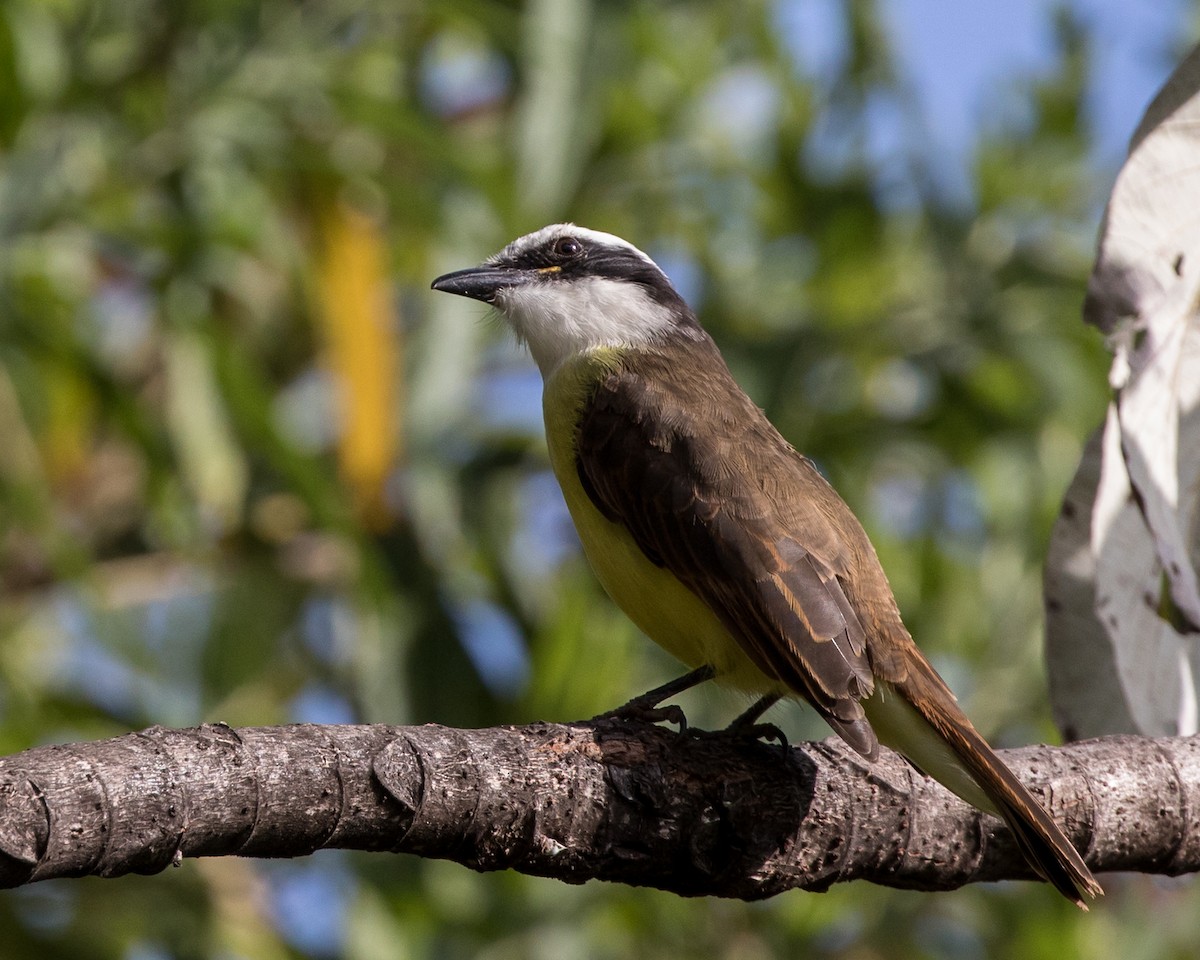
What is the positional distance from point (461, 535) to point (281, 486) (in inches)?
28.6

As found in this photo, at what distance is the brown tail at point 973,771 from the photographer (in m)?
3.25

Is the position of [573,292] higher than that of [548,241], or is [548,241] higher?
[548,241]

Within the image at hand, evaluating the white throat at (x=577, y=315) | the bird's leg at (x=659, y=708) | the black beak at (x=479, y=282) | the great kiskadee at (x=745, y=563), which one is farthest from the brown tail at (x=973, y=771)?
→ the black beak at (x=479, y=282)

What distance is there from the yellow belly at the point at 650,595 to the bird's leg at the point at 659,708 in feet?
0.14

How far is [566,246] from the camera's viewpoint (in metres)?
5.13

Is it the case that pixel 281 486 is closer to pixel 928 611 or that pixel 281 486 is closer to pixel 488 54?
pixel 488 54

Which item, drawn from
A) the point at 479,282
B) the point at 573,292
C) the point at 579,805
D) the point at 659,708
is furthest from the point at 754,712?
the point at 479,282

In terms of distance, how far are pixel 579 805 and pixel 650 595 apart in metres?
0.99

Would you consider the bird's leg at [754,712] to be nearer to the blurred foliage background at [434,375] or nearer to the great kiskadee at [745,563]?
the great kiskadee at [745,563]

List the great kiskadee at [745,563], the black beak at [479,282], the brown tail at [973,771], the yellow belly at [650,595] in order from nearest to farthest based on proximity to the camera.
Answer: the brown tail at [973,771] < the great kiskadee at [745,563] < the yellow belly at [650,595] < the black beak at [479,282]

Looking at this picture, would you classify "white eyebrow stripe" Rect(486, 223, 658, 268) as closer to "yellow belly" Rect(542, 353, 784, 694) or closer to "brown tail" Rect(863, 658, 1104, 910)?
"yellow belly" Rect(542, 353, 784, 694)

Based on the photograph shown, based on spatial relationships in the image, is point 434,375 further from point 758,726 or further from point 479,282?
point 758,726

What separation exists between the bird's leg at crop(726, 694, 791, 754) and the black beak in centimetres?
158

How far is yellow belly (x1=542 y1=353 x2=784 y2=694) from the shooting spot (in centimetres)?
387
